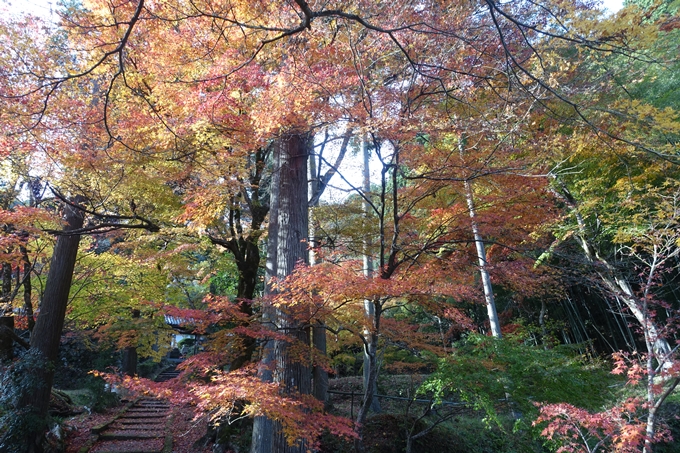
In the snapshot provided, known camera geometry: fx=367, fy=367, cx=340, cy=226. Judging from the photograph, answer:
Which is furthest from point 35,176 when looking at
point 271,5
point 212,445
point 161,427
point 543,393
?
point 543,393

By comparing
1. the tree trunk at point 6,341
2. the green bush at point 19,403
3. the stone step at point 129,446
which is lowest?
the stone step at point 129,446

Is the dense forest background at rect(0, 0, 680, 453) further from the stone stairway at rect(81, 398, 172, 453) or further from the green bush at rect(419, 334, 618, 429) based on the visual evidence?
the stone stairway at rect(81, 398, 172, 453)

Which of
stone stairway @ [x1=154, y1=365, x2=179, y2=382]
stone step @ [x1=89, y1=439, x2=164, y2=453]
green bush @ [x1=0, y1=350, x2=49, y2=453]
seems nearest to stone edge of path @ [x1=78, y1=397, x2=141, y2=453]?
stone step @ [x1=89, y1=439, x2=164, y2=453]

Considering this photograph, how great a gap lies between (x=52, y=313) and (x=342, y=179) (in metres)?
6.69

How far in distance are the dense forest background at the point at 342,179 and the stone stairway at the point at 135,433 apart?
1.23 meters

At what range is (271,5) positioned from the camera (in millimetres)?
4070

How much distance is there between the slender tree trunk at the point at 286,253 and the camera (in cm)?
491

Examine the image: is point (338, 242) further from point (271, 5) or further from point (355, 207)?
point (271, 5)

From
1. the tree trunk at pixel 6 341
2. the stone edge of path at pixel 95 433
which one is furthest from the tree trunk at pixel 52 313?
the stone edge of path at pixel 95 433

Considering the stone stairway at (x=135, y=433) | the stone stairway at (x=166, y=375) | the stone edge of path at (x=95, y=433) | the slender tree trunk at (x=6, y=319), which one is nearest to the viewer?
the slender tree trunk at (x=6, y=319)

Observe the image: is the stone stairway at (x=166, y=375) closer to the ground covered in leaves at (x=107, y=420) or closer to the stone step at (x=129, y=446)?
the ground covered in leaves at (x=107, y=420)

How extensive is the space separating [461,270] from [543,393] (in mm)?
1945

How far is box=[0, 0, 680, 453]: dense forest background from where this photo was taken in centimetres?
425

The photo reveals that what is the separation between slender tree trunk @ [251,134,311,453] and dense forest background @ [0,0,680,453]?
33 mm
